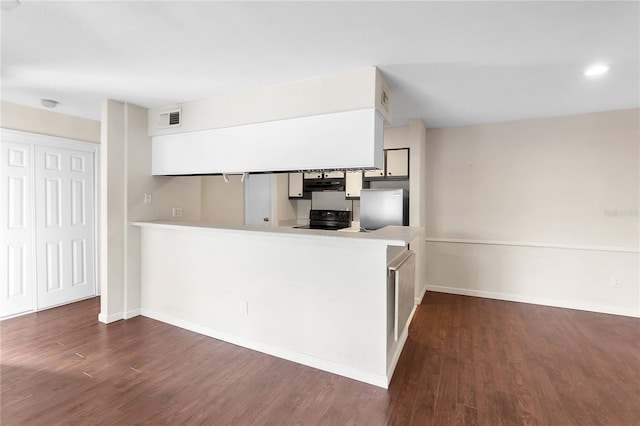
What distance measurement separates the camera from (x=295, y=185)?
5.98 m

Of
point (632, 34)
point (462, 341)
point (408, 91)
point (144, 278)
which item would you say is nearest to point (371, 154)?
point (408, 91)

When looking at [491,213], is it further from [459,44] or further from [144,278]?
[144,278]

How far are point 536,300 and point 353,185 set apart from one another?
2.98 metres

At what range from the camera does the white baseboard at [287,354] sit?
2404 millimetres

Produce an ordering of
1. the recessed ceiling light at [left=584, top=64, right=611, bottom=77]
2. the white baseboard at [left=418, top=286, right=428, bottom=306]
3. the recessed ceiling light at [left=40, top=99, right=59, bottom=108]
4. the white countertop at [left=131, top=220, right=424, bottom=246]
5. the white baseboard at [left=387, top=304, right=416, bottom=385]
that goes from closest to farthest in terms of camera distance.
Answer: the white countertop at [left=131, top=220, right=424, bottom=246], the white baseboard at [left=387, top=304, right=416, bottom=385], the recessed ceiling light at [left=584, top=64, right=611, bottom=77], the recessed ceiling light at [left=40, top=99, right=59, bottom=108], the white baseboard at [left=418, top=286, right=428, bottom=306]

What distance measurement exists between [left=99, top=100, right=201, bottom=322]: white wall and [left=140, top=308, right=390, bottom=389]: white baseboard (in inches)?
20.8

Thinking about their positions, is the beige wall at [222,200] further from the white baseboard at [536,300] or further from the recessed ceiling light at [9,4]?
the white baseboard at [536,300]

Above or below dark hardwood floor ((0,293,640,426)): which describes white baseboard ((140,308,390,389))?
above

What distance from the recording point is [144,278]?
3770 millimetres

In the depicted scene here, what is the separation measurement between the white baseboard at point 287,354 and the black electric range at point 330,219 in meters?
2.84

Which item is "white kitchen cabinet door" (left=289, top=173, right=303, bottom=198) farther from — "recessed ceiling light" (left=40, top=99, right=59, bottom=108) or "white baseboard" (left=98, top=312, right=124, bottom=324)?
"recessed ceiling light" (left=40, top=99, right=59, bottom=108)

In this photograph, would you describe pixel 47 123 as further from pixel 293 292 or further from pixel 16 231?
pixel 293 292

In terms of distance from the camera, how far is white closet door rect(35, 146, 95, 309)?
387cm

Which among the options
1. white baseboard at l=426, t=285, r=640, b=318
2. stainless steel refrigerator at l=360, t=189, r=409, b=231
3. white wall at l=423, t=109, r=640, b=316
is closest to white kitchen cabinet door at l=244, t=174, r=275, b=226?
stainless steel refrigerator at l=360, t=189, r=409, b=231
